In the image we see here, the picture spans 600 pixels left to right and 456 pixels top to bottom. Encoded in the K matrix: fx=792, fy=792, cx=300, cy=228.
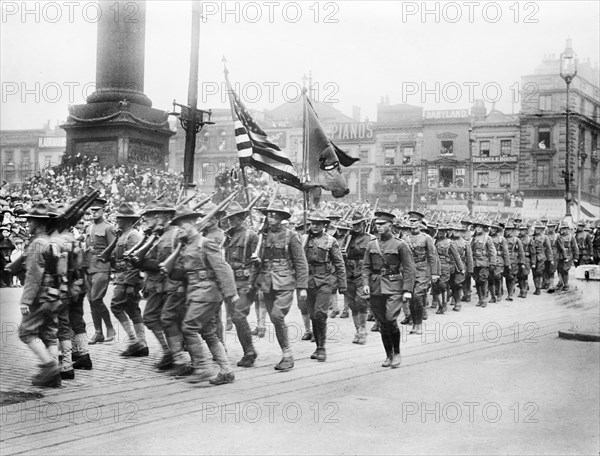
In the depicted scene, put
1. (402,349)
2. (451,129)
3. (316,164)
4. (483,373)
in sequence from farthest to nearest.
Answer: (451,129) → (316,164) → (402,349) → (483,373)

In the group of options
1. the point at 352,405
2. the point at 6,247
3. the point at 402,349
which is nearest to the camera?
the point at 352,405

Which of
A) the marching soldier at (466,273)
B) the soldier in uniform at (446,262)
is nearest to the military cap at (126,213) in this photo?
the soldier in uniform at (446,262)

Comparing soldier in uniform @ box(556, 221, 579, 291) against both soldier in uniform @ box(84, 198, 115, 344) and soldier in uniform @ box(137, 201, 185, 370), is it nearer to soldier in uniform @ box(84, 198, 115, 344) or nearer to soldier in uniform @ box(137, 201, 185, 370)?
soldier in uniform @ box(84, 198, 115, 344)

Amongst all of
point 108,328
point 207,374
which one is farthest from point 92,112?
point 207,374

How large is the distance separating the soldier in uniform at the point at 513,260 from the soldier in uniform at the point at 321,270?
8855 mm

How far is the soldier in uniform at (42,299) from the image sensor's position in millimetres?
7895

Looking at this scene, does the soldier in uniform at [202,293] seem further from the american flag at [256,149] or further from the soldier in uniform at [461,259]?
the soldier in uniform at [461,259]

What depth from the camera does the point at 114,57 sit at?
21969 millimetres

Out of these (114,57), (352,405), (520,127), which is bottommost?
(352,405)

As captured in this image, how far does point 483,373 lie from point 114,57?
15956mm

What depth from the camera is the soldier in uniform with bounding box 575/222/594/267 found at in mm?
27734

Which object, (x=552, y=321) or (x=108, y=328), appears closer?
(x=108, y=328)

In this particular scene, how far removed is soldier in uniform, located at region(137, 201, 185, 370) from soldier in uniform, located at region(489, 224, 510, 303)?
10789 millimetres

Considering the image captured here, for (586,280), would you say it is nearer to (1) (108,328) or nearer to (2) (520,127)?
(1) (108,328)
